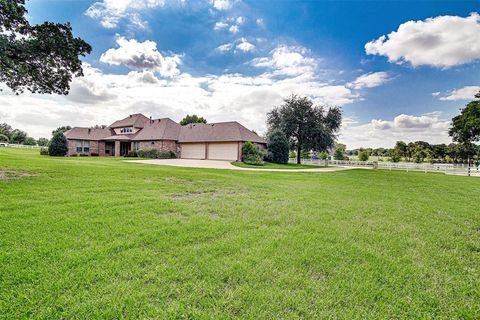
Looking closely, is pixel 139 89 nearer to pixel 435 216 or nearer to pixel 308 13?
pixel 308 13

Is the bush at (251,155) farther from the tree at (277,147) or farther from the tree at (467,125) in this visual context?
the tree at (467,125)

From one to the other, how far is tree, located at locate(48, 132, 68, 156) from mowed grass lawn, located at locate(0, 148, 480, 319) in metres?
30.2

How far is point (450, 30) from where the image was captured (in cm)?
1319

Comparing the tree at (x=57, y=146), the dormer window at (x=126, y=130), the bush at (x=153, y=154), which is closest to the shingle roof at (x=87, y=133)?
the dormer window at (x=126, y=130)

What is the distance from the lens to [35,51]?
8570 millimetres

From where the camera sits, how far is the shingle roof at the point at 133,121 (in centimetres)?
3674

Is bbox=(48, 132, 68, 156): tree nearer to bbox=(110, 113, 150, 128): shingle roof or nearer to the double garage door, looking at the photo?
bbox=(110, 113, 150, 128): shingle roof

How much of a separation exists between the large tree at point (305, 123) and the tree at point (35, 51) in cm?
2509

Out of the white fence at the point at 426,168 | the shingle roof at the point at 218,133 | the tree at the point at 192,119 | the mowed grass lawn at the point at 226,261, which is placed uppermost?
the tree at the point at 192,119

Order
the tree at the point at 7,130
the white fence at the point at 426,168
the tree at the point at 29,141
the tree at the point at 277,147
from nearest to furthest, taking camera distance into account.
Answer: the white fence at the point at 426,168 → the tree at the point at 277,147 → the tree at the point at 7,130 → the tree at the point at 29,141

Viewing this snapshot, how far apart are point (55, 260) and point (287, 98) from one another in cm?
3241

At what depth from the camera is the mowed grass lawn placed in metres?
2.30

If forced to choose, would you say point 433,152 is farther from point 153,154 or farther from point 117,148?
point 117,148

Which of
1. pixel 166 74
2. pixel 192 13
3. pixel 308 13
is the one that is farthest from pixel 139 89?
pixel 308 13
